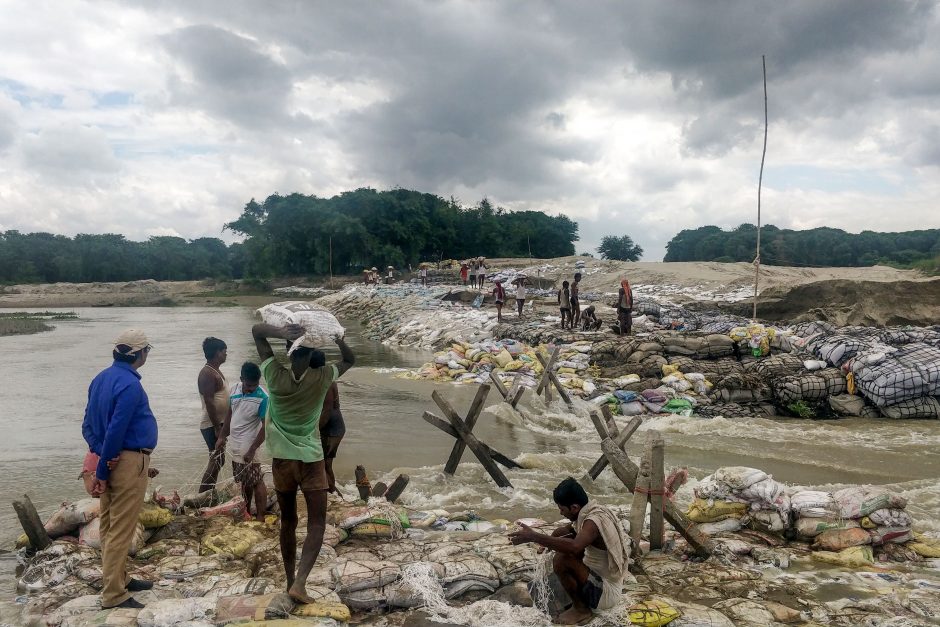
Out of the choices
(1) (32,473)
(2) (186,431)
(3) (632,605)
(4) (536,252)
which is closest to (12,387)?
(2) (186,431)

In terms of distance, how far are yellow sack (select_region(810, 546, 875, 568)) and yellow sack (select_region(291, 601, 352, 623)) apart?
3686mm

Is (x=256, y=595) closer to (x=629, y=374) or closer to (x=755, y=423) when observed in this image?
(x=755, y=423)

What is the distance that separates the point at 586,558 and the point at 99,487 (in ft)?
9.47

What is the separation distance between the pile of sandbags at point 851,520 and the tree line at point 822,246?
36093 mm

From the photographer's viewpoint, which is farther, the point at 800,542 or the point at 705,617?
the point at 800,542

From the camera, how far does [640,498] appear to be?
470cm

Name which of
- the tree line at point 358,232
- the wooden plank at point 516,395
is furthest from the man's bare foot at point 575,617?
the tree line at point 358,232


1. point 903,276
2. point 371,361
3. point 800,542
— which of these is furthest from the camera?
point 903,276

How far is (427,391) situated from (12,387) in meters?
9.00

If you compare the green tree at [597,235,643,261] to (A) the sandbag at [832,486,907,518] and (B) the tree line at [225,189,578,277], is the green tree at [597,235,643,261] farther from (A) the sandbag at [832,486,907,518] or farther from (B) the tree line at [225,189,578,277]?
(A) the sandbag at [832,486,907,518]

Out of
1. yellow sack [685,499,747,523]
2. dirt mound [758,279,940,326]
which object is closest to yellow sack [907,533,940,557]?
yellow sack [685,499,747,523]

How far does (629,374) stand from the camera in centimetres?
1260

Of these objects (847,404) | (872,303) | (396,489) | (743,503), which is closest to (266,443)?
(396,489)

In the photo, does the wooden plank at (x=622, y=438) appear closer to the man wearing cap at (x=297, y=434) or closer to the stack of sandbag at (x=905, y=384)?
the man wearing cap at (x=297, y=434)
